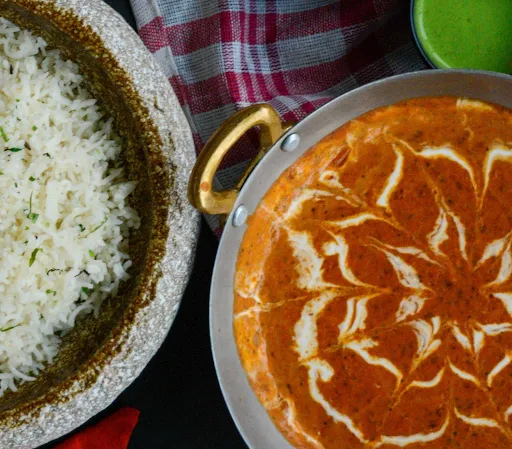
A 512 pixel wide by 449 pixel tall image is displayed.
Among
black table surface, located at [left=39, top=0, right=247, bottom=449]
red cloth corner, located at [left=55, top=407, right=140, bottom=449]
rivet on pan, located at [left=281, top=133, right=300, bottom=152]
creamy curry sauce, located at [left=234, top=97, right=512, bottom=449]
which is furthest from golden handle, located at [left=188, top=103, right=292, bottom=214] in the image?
red cloth corner, located at [left=55, top=407, right=140, bottom=449]

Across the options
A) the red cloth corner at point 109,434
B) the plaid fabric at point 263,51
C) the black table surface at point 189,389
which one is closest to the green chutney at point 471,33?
the plaid fabric at point 263,51

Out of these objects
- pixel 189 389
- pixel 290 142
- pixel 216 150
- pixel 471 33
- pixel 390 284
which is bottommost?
pixel 189 389

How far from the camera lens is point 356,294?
1552mm

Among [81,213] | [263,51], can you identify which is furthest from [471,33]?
[81,213]

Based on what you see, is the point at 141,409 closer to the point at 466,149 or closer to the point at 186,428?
the point at 186,428

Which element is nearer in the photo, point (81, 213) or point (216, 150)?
point (216, 150)

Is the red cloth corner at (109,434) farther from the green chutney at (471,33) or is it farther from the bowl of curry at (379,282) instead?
the green chutney at (471,33)

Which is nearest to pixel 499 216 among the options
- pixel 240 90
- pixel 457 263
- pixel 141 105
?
pixel 457 263

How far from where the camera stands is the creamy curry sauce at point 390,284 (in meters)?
1.52

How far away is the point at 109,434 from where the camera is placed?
177 centimetres

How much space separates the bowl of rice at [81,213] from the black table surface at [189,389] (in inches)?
12.3

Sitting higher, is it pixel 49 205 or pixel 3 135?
pixel 3 135

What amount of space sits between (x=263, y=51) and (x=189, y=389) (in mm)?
903

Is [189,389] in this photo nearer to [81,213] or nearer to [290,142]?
[81,213]
